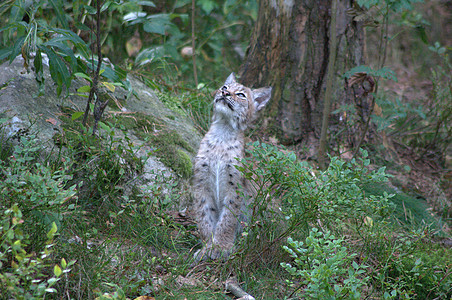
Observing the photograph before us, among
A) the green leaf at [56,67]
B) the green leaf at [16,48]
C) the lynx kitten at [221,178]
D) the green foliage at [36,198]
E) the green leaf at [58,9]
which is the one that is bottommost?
the lynx kitten at [221,178]

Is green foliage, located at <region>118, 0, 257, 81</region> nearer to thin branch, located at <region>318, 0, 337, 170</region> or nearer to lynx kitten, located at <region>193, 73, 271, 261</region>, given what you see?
thin branch, located at <region>318, 0, 337, 170</region>

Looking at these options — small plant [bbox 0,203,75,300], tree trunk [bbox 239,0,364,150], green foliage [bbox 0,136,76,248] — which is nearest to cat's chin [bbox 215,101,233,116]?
tree trunk [bbox 239,0,364,150]

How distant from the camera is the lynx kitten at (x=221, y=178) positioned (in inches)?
165

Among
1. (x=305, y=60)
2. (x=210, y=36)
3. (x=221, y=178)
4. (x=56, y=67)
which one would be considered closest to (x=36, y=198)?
(x=56, y=67)

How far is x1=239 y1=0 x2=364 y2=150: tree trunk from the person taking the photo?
6207 millimetres

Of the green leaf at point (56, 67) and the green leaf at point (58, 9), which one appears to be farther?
the green leaf at point (58, 9)

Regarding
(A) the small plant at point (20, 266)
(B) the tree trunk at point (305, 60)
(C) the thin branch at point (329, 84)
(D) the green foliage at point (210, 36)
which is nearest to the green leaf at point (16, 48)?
(A) the small plant at point (20, 266)

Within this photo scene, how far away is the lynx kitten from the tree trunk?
1569mm

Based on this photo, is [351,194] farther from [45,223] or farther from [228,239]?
[45,223]

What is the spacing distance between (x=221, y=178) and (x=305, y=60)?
2740 millimetres

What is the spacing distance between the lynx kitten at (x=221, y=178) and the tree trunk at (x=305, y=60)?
1569 mm

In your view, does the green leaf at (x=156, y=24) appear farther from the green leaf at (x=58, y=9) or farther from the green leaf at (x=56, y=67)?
the green leaf at (x=56, y=67)

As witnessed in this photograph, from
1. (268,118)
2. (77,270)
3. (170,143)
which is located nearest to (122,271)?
(77,270)

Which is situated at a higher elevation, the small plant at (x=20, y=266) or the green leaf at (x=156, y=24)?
the green leaf at (x=156, y=24)
